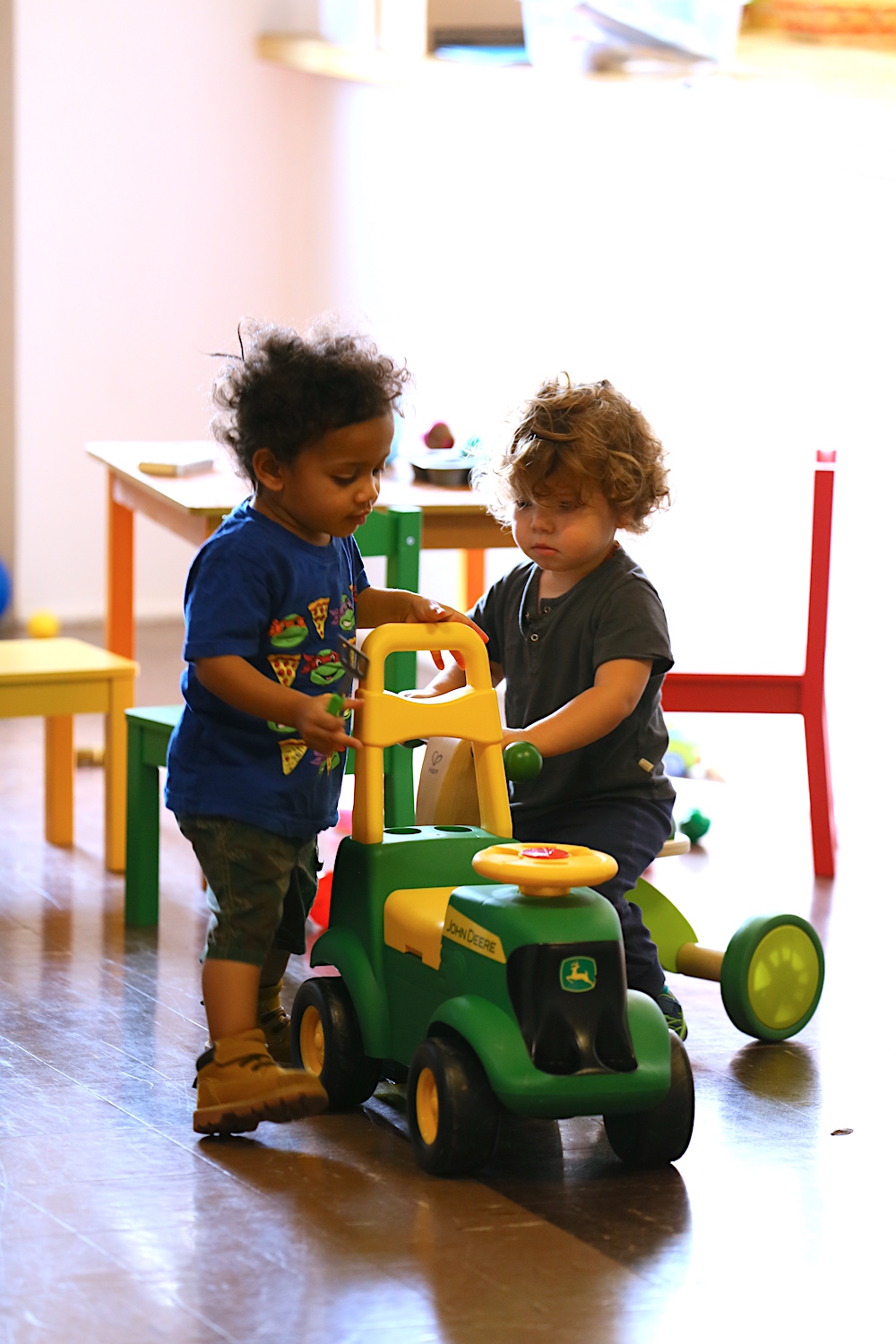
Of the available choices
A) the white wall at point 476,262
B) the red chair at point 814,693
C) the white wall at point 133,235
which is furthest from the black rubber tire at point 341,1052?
the white wall at point 133,235

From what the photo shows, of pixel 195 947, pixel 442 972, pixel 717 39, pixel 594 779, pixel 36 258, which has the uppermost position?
pixel 717 39

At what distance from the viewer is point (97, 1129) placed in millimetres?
2008

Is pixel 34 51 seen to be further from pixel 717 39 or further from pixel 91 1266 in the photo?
pixel 91 1266

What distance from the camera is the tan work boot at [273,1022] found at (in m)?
2.28

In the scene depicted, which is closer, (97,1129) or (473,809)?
(97,1129)

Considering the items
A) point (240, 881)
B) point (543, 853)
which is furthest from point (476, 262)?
point (543, 853)

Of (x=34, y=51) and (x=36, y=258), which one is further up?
(x=34, y=51)

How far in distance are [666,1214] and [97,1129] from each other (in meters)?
0.66

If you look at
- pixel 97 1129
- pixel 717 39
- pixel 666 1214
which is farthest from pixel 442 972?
pixel 717 39

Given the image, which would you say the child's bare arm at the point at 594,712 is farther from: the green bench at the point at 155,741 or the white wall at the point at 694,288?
the white wall at the point at 694,288

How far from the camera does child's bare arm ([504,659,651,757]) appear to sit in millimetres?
2097

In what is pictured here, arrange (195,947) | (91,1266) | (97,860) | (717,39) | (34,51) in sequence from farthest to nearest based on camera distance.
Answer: (34,51) < (717,39) < (97,860) < (195,947) < (91,1266)

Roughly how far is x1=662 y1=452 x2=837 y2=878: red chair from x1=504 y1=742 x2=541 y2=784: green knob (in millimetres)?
1413

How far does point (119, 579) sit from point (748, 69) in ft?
6.17
